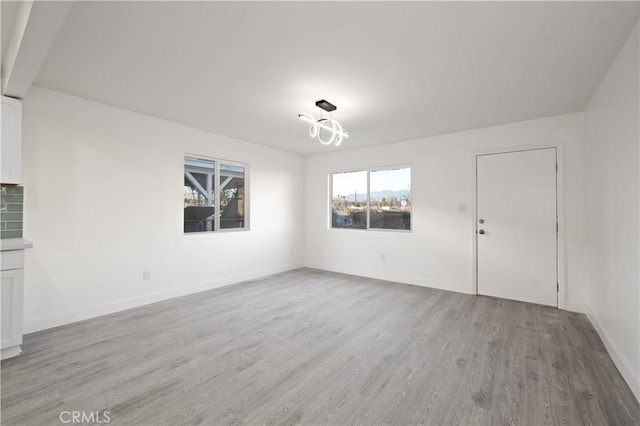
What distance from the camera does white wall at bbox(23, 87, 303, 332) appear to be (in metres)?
2.98

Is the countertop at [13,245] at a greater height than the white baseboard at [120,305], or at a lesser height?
greater

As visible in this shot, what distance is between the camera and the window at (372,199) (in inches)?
204

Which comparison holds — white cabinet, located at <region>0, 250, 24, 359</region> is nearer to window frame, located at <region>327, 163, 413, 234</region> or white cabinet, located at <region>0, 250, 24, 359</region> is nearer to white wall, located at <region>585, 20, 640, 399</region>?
window frame, located at <region>327, 163, 413, 234</region>

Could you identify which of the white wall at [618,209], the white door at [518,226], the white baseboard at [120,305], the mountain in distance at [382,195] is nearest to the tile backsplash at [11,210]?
the white baseboard at [120,305]

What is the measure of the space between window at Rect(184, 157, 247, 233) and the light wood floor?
146cm

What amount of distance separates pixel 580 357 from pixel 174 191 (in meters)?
4.91

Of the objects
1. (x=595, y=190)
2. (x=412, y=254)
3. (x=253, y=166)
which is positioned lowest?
(x=412, y=254)

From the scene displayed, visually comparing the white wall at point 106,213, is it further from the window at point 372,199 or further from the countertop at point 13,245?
the window at point 372,199

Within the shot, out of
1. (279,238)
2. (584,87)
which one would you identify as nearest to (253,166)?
(279,238)

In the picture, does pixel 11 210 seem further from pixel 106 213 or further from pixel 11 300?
pixel 11 300

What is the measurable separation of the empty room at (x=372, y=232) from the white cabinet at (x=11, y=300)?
0.05ft

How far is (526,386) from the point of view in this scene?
6.77 feet

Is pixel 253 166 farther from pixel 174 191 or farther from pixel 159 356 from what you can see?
pixel 159 356

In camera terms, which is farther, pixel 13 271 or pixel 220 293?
pixel 220 293
